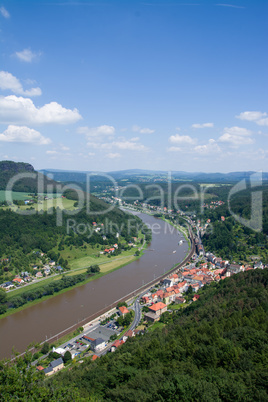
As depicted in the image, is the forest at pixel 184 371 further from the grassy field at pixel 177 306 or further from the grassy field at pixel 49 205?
the grassy field at pixel 49 205

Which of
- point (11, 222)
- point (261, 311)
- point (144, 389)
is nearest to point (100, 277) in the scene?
point (11, 222)

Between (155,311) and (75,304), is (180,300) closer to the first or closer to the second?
(155,311)

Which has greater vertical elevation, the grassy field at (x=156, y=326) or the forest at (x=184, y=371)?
the forest at (x=184, y=371)

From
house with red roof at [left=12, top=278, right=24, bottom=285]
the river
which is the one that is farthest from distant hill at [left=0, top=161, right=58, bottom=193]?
house with red roof at [left=12, top=278, right=24, bottom=285]

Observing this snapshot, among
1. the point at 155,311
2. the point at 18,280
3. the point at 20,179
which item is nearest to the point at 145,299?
the point at 155,311

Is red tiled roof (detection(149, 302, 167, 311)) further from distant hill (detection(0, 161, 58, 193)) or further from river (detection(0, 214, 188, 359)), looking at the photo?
distant hill (detection(0, 161, 58, 193))

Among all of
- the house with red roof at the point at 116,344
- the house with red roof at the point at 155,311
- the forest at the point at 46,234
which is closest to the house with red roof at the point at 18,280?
the forest at the point at 46,234
